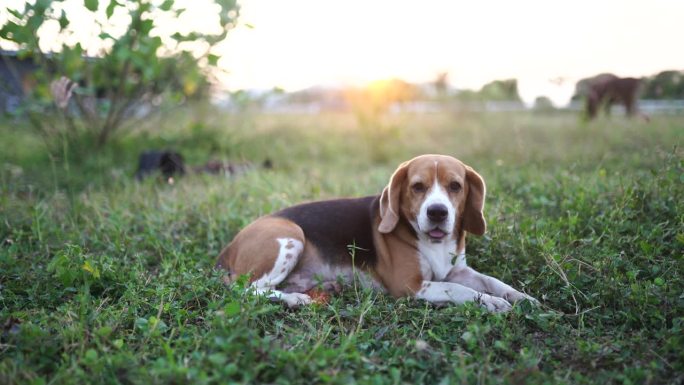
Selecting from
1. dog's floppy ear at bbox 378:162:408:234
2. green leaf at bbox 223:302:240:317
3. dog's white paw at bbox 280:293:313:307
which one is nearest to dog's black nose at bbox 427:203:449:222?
dog's floppy ear at bbox 378:162:408:234

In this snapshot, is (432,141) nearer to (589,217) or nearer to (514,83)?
(514,83)

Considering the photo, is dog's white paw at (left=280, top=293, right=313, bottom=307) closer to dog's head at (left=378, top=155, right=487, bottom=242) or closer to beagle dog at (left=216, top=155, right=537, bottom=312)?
beagle dog at (left=216, top=155, right=537, bottom=312)

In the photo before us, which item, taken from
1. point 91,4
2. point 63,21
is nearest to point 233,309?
point 91,4

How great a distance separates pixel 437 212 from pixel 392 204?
0.42 m

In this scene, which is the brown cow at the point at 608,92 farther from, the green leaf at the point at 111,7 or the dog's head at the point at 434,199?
the green leaf at the point at 111,7

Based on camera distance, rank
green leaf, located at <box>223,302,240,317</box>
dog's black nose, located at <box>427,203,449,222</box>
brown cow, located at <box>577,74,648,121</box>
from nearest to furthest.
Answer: green leaf, located at <box>223,302,240,317</box> < dog's black nose, located at <box>427,203,449,222</box> < brown cow, located at <box>577,74,648,121</box>

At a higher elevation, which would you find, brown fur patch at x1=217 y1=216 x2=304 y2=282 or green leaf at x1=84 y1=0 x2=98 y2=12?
green leaf at x1=84 y1=0 x2=98 y2=12

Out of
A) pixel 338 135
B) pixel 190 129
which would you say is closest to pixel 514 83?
pixel 338 135

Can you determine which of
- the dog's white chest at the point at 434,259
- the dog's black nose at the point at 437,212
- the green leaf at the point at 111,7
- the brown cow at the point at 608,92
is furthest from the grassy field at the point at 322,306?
the brown cow at the point at 608,92

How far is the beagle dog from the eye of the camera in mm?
3967

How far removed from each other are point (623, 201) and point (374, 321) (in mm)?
2574

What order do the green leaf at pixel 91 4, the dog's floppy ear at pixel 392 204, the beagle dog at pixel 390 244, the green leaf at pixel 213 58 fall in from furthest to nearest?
the green leaf at pixel 213 58 < the green leaf at pixel 91 4 < the dog's floppy ear at pixel 392 204 < the beagle dog at pixel 390 244

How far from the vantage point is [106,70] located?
8.49m

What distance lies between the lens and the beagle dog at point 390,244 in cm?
397
